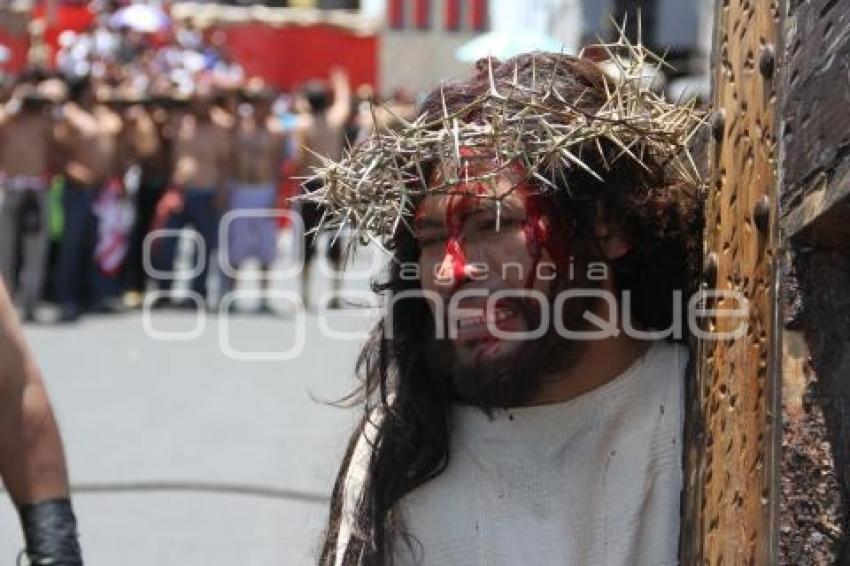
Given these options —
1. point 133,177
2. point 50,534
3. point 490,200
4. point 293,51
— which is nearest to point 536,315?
point 490,200

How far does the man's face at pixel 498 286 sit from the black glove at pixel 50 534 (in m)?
1.09

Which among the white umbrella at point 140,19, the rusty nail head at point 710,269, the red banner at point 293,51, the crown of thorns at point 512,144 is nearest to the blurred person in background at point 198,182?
the white umbrella at point 140,19

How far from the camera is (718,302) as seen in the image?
218 centimetres

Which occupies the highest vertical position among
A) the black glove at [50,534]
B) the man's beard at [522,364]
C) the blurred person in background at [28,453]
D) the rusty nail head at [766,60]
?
the rusty nail head at [766,60]

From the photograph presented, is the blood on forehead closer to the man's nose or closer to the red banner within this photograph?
the man's nose

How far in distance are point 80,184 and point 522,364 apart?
42.0 ft

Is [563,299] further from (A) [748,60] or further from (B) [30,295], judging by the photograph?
(B) [30,295]

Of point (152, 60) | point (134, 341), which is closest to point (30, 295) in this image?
point (134, 341)

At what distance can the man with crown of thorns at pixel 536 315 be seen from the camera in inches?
95.4

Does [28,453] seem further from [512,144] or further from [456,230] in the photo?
[512,144]

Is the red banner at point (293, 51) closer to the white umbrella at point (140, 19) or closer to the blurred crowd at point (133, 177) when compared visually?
the white umbrella at point (140, 19)

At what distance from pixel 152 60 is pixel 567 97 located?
20.8 metres

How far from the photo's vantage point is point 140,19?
23359 millimetres

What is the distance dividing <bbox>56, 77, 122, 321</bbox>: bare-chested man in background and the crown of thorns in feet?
40.4
